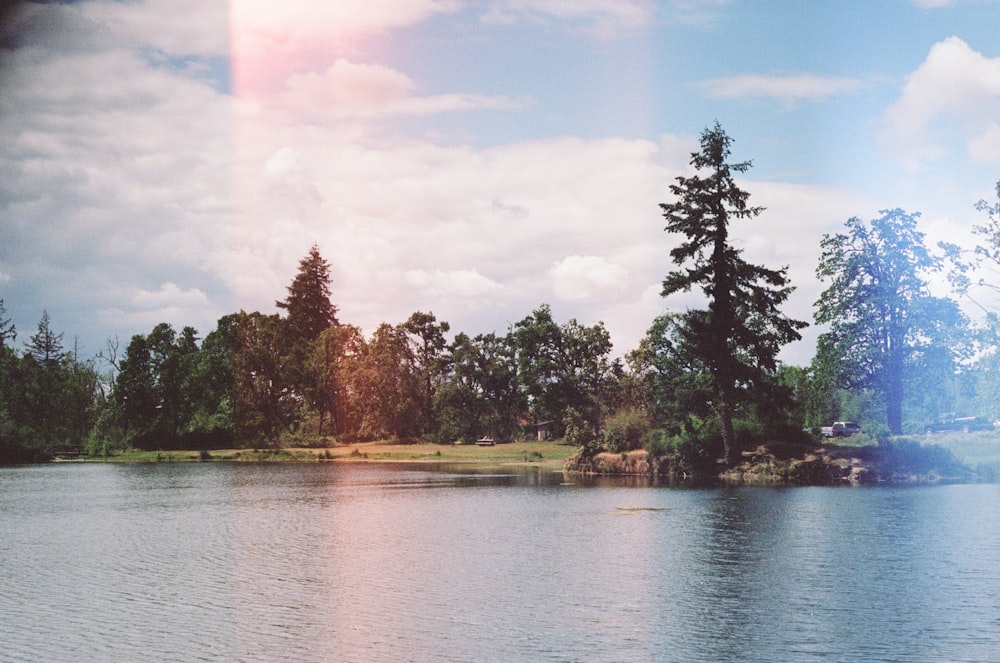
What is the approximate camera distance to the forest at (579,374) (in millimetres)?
69438

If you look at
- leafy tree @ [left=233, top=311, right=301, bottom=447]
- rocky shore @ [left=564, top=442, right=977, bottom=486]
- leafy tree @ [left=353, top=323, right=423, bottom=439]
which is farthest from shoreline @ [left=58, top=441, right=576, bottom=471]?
rocky shore @ [left=564, top=442, right=977, bottom=486]

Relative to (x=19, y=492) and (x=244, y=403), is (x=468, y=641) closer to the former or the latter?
(x=19, y=492)

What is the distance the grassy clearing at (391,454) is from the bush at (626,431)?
21.7 metres

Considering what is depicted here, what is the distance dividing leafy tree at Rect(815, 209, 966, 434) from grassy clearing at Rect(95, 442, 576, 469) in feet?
131

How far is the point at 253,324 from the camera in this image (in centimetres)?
15300

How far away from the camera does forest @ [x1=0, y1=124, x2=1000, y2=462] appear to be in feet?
228

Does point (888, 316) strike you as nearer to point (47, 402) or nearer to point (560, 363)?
point (560, 363)

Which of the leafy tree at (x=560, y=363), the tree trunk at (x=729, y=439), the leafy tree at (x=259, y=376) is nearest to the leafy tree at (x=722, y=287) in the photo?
the tree trunk at (x=729, y=439)

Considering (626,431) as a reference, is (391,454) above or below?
below

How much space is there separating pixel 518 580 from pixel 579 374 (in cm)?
10541

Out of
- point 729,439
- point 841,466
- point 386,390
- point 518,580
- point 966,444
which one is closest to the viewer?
point 518,580

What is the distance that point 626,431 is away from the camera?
8000cm

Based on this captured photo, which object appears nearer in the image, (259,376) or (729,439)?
(729,439)

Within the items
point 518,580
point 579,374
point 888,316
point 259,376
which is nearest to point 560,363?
point 579,374
